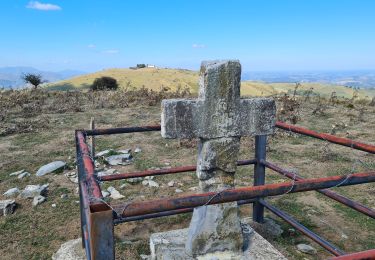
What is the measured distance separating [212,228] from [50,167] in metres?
5.05

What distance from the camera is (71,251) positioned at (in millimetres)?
4602

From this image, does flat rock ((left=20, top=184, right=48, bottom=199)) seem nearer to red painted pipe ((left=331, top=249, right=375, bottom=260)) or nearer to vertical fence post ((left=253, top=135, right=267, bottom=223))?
vertical fence post ((left=253, top=135, right=267, bottom=223))

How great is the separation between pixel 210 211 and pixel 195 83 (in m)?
51.1

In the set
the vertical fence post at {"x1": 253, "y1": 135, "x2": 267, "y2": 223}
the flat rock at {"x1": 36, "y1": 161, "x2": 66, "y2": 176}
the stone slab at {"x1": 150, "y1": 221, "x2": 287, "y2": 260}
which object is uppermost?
the vertical fence post at {"x1": 253, "y1": 135, "x2": 267, "y2": 223}

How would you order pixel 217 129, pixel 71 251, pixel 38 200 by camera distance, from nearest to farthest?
pixel 217 129, pixel 71 251, pixel 38 200

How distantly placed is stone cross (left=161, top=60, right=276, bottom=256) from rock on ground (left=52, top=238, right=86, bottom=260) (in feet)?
5.18

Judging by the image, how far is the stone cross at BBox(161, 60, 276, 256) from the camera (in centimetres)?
319

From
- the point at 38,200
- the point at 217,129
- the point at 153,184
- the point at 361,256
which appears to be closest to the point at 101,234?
the point at 361,256

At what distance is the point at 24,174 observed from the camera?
740 cm

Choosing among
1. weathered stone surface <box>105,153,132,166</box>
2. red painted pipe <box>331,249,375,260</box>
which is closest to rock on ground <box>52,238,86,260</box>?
weathered stone surface <box>105,153,132,166</box>

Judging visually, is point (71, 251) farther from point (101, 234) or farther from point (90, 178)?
point (101, 234)

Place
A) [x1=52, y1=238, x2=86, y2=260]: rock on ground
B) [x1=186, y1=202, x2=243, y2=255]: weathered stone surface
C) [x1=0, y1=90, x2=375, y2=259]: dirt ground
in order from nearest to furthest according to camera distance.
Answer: [x1=186, y1=202, x2=243, y2=255]: weathered stone surface, [x1=52, y1=238, x2=86, y2=260]: rock on ground, [x1=0, y1=90, x2=375, y2=259]: dirt ground

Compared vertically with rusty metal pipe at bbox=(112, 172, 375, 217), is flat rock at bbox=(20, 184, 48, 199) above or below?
below

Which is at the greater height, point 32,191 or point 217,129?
point 217,129
